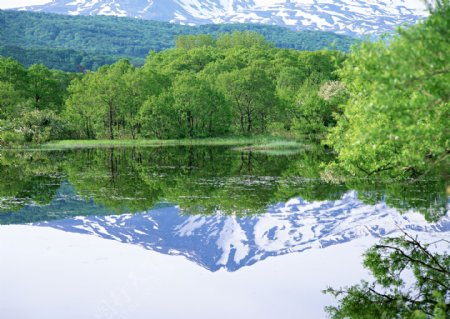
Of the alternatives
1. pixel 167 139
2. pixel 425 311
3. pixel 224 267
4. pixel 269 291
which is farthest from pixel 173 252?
pixel 167 139

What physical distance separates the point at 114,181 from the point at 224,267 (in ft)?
84.0

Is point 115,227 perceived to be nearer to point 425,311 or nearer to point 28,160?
point 425,311

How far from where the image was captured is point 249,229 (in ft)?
102

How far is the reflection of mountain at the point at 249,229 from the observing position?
90.4ft

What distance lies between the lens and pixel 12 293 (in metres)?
21.4

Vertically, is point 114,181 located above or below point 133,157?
above

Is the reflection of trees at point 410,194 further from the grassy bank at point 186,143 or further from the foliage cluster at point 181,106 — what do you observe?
the foliage cluster at point 181,106

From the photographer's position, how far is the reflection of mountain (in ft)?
90.4

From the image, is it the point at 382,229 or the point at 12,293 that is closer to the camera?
the point at 12,293

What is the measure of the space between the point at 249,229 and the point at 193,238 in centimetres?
292

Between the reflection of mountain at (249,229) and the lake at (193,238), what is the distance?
0.20ft

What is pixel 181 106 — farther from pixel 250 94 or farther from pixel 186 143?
pixel 250 94

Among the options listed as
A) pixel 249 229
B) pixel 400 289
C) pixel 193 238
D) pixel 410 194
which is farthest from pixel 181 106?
pixel 400 289

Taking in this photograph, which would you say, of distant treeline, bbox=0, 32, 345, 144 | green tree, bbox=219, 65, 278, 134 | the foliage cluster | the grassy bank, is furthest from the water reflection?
green tree, bbox=219, 65, 278, 134
